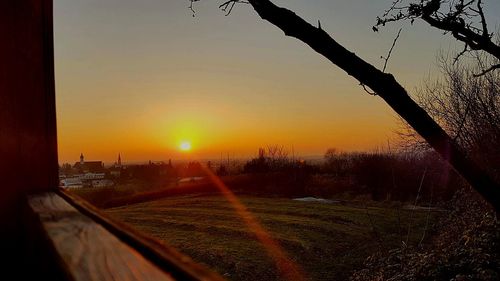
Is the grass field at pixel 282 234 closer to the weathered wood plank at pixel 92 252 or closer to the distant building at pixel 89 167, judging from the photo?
the weathered wood plank at pixel 92 252

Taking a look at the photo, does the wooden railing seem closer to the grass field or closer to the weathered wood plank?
the weathered wood plank

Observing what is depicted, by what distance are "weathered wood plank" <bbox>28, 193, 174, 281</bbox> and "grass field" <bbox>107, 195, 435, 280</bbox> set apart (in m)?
8.85

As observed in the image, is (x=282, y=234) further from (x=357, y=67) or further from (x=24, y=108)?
(x=24, y=108)

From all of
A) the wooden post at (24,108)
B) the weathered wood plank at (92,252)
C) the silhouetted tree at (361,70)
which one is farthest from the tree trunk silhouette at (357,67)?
the weathered wood plank at (92,252)

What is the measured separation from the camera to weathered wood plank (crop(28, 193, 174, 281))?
0.61 metres

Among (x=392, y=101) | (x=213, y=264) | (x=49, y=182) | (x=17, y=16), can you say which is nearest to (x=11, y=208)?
(x=49, y=182)

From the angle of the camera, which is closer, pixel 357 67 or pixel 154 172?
pixel 357 67

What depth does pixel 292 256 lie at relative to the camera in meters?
12.0

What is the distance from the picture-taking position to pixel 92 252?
0.75 m

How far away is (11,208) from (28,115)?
0.45 metres

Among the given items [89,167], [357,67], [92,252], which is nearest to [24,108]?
[92,252]

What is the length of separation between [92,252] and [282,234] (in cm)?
1440

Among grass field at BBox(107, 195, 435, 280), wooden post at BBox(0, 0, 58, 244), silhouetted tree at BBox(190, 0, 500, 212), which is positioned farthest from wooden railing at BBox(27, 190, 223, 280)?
grass field at BBox(107, 195, 435, 280)

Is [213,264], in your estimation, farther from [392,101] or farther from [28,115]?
[28,115]
